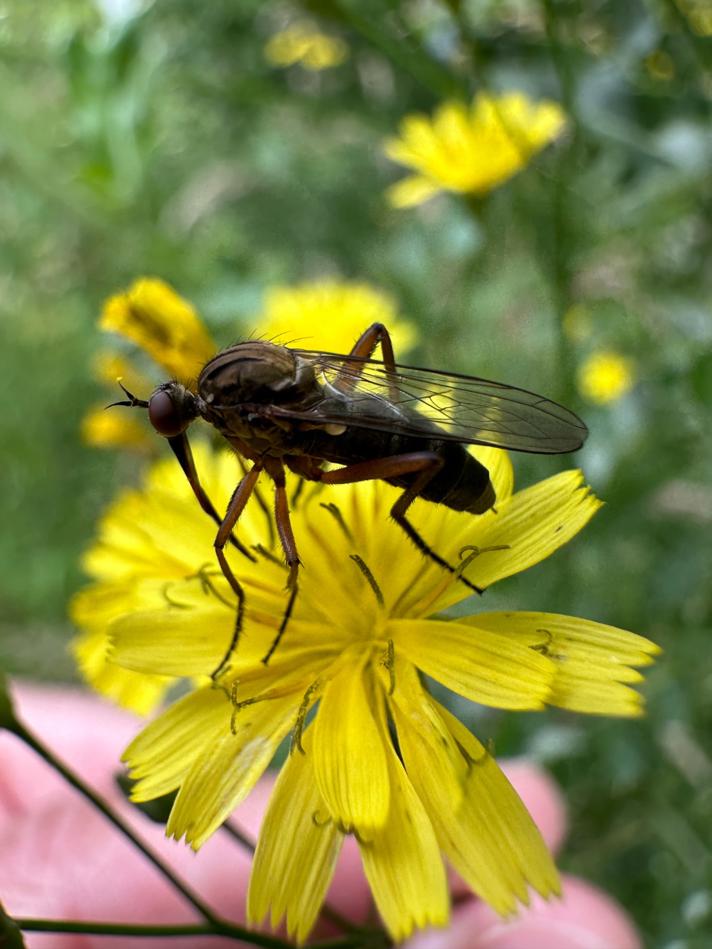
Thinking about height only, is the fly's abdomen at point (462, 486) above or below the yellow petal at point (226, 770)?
above

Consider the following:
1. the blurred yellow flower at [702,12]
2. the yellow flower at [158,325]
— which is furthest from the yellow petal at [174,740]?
the blurred yellow flower at [702,12]

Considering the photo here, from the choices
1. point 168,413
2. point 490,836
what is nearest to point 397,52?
point 168,413

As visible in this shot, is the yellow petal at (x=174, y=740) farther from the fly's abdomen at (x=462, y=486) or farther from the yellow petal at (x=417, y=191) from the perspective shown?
the yellow petal at (x=417, y=191)

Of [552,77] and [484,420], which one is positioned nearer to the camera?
[484,420]

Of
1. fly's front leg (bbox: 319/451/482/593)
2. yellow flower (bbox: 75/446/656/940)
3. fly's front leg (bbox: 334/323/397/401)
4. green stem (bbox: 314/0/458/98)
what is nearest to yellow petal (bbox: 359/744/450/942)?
yellow flower (bbox: 75/446/656/940)

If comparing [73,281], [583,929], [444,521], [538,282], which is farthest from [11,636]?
[444,521]

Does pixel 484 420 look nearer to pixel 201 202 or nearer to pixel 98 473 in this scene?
pixel 98 473

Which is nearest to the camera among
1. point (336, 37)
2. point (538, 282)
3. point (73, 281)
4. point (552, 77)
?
point (552, 77)
